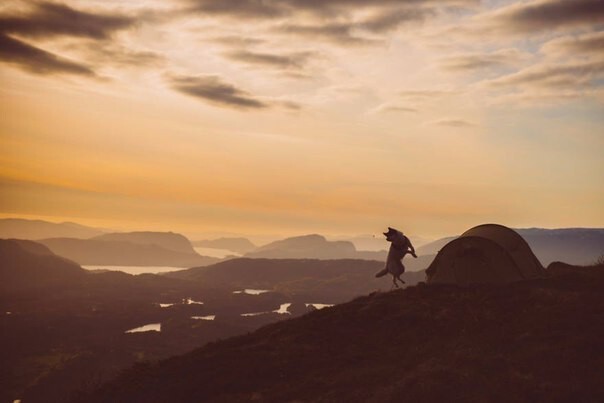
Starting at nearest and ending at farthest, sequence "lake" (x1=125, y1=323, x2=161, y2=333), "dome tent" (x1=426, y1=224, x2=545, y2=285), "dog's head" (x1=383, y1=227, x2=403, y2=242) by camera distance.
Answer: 1. "dome tent" (x1=426, y1=224, x2=545, y2=285)
2. "dog's head" (x1=383, y1=227, x2=403, y2=242)
3. "lake" (x1=125, y1=323, x2=161, y2=333)

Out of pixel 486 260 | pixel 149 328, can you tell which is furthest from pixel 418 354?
pixel 149 328

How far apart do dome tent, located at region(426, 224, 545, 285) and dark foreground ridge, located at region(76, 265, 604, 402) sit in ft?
5.24

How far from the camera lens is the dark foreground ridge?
17.0 meters

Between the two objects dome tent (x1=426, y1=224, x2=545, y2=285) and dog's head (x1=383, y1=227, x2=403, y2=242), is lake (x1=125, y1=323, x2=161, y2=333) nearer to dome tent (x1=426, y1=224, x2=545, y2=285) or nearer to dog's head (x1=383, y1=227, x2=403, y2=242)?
dog's head (x1=383, y1=227, x2=403, y2=242)

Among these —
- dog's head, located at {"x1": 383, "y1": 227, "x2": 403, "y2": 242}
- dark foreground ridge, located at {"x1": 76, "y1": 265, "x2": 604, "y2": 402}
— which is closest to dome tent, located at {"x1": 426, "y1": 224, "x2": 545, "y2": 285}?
dark foreground ridge, located at {"x1": 76, "y1": 265, "x2": 604, "y2": 402}

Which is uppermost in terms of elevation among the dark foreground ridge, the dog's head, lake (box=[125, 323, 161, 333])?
the dog's head

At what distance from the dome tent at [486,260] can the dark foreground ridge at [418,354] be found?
1.60m

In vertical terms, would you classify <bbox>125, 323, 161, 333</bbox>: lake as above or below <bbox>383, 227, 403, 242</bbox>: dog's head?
below

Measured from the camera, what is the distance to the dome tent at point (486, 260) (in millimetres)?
29828

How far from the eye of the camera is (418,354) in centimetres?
2109

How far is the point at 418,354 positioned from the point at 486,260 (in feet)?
37.0

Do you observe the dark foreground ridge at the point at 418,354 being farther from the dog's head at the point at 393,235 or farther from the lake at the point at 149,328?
the lake at the point at 149,328

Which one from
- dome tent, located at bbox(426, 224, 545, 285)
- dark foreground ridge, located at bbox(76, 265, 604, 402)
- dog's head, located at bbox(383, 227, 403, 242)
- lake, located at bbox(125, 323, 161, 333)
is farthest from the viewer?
lake, located at bbox(125, 323, 161, 333)

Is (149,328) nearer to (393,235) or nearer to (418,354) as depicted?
(393,235)
